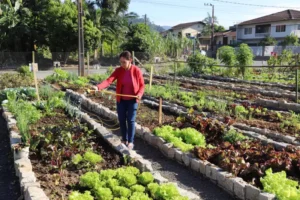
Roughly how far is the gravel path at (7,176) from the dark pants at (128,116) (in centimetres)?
185

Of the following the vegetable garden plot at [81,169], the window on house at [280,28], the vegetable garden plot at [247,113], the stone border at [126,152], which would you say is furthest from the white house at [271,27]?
the vegetable garden plot at [81,169]

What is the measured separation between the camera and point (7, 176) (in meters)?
4.70

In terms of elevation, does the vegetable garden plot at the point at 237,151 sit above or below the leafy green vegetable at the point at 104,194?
above

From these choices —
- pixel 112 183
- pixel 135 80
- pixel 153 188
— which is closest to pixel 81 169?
pixel 112 183

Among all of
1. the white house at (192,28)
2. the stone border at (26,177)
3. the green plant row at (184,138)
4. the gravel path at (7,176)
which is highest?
the white house at (192,28)

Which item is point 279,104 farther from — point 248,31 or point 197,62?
point 248,31

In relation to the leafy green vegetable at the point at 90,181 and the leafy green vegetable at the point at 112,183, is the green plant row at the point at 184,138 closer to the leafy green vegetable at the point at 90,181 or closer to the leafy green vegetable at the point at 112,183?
the leafy green vegetable at the point at 112,183

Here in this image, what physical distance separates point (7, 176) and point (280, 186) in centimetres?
360

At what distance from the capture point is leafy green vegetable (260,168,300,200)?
3.55 meters

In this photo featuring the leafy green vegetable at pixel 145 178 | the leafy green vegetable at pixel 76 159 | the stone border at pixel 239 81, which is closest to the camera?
the leafy green vegetable at pixel 145 178

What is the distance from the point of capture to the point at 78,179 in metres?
4.23

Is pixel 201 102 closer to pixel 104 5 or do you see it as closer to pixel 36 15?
pixel 36 15

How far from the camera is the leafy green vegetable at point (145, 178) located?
3997 millimetres

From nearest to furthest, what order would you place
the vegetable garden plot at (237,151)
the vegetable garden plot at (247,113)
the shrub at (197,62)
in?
1. the vegetable garden plot at (237,151)
2. the vegetable garden plot at (247,113)
3. the shrub at (197,62)
